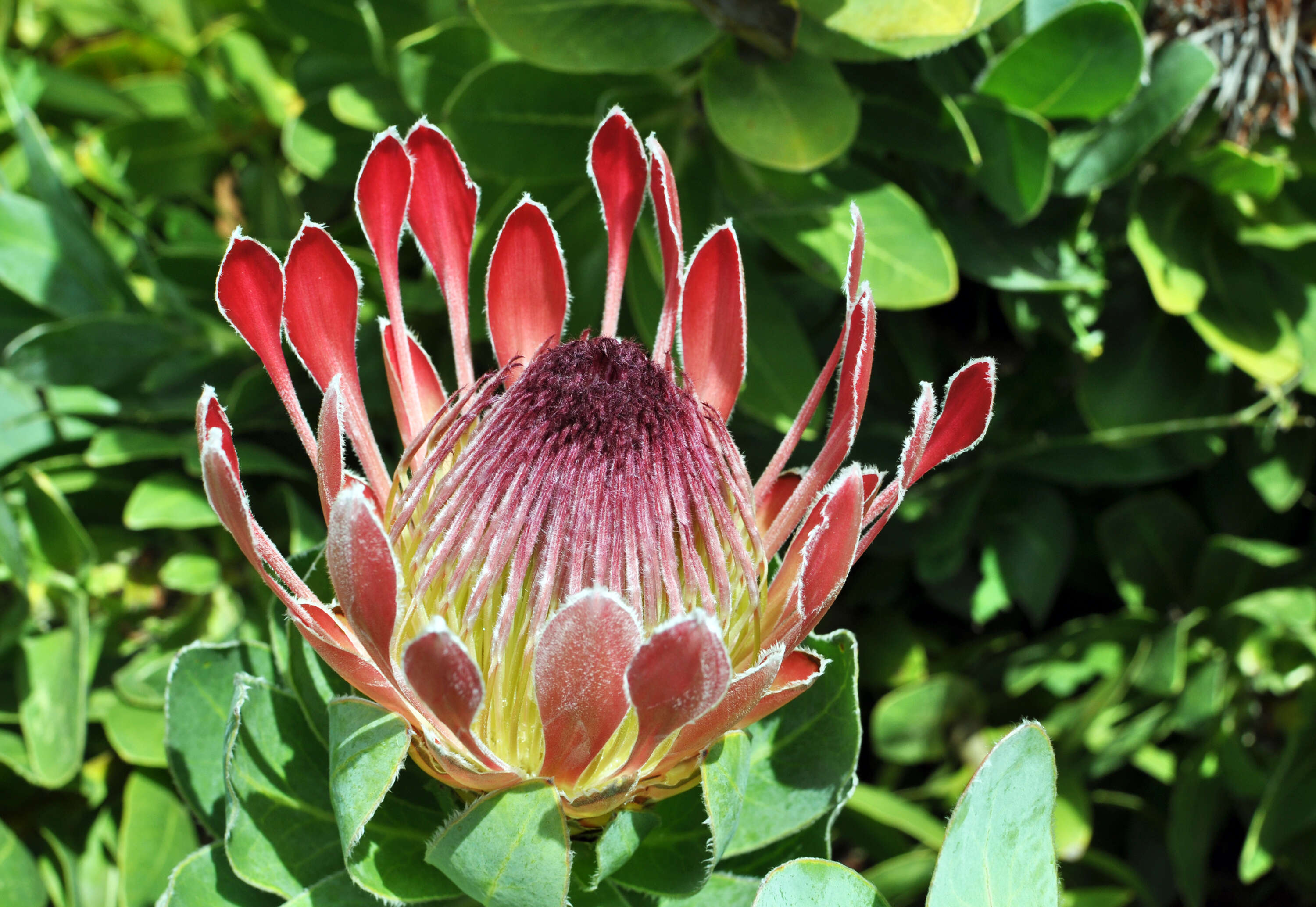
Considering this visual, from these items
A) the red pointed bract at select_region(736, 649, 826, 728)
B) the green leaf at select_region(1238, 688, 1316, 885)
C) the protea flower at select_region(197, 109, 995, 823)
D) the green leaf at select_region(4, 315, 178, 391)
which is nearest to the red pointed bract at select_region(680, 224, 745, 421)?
the protea flower at select_region(197, 109, 995, 823)

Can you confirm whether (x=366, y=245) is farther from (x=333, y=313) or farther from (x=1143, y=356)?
A: (x=1143, y=356)

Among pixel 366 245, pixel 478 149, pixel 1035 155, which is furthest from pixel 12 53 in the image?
pixel 1035 155

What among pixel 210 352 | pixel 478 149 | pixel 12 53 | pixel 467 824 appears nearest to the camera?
pixel 467 824

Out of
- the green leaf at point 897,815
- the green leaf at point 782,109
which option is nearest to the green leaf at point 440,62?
the green leaf at point 782,109

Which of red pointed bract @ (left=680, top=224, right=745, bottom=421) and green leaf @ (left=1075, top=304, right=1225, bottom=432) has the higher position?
red pointed bract @ (left=680, top=224, right=745, bottom=421)

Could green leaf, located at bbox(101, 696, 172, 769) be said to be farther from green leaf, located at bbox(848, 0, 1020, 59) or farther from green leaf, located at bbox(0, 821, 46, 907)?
green leaf, located at bbox(848, 0, 1020, 59)
